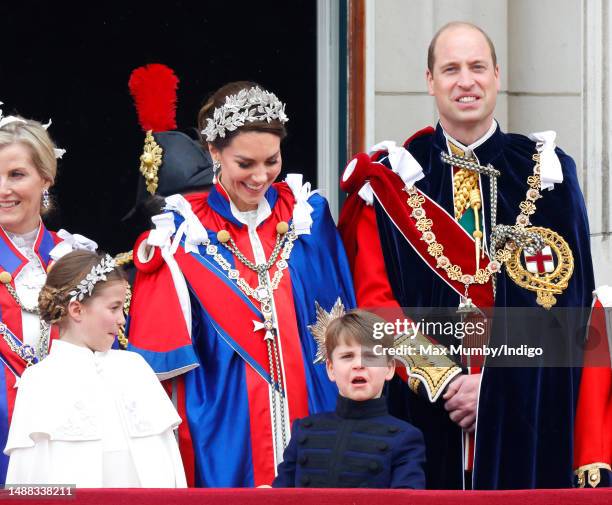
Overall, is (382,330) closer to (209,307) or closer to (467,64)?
(209,307)

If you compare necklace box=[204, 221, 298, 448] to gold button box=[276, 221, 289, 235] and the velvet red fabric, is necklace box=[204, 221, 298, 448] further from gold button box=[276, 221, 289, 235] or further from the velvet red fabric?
the velvet red fabric

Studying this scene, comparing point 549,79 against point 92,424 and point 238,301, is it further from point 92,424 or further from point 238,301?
point 92,424

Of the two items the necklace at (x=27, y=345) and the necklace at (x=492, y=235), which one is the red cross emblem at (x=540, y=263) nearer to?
the necklace at (x=492, y=235)

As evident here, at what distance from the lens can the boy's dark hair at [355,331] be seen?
15.8ft

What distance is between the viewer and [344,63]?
7148 mm

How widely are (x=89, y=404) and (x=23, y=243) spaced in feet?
2.77

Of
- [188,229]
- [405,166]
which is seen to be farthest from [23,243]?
[405,166]

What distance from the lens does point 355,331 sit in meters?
4.82

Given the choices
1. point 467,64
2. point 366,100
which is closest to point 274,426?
point 467,64

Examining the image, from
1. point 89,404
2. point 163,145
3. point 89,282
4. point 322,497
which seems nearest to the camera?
point 322,497

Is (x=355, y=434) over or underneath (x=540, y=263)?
underneath

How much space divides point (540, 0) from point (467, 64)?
1988 mm

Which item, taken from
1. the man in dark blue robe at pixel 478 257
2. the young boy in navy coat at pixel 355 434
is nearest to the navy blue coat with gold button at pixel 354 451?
the young boy in navy coat at pixel 355 434

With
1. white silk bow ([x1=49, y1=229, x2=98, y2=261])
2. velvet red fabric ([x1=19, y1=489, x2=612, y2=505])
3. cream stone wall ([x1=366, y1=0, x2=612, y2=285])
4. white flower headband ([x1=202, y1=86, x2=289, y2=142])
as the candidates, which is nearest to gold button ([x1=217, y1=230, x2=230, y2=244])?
white flower headband ([x1=202, y1=86, x2=289, y2=142])
